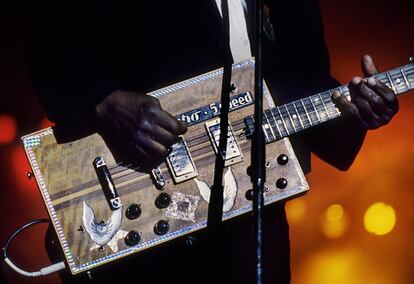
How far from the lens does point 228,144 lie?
70.0 inches

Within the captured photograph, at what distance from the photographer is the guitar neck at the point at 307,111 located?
5.87 feet

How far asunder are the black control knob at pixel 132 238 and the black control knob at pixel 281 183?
2.27 ft

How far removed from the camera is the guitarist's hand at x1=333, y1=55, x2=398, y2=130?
1.81m

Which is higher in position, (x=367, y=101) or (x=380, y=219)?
(x=367, y=101)

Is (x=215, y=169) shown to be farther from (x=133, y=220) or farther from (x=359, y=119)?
(x=359, y=119)

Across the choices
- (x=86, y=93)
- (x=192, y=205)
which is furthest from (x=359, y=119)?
(x=86, y=93)

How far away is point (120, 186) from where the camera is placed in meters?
1.74

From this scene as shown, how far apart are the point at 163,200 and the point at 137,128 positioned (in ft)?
1.15

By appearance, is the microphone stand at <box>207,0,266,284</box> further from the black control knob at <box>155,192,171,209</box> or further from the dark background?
the dark background

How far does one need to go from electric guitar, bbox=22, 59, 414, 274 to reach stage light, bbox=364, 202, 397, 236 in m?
1.08

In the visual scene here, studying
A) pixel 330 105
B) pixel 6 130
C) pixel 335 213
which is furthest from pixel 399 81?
pixel 6 130

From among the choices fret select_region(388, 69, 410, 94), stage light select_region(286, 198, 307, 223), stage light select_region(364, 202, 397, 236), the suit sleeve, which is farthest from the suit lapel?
stage light select_region(364, 202, 397, 236)

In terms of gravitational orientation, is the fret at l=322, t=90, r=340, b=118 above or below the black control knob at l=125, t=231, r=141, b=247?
above

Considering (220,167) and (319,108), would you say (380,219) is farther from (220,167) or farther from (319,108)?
(220,167)
